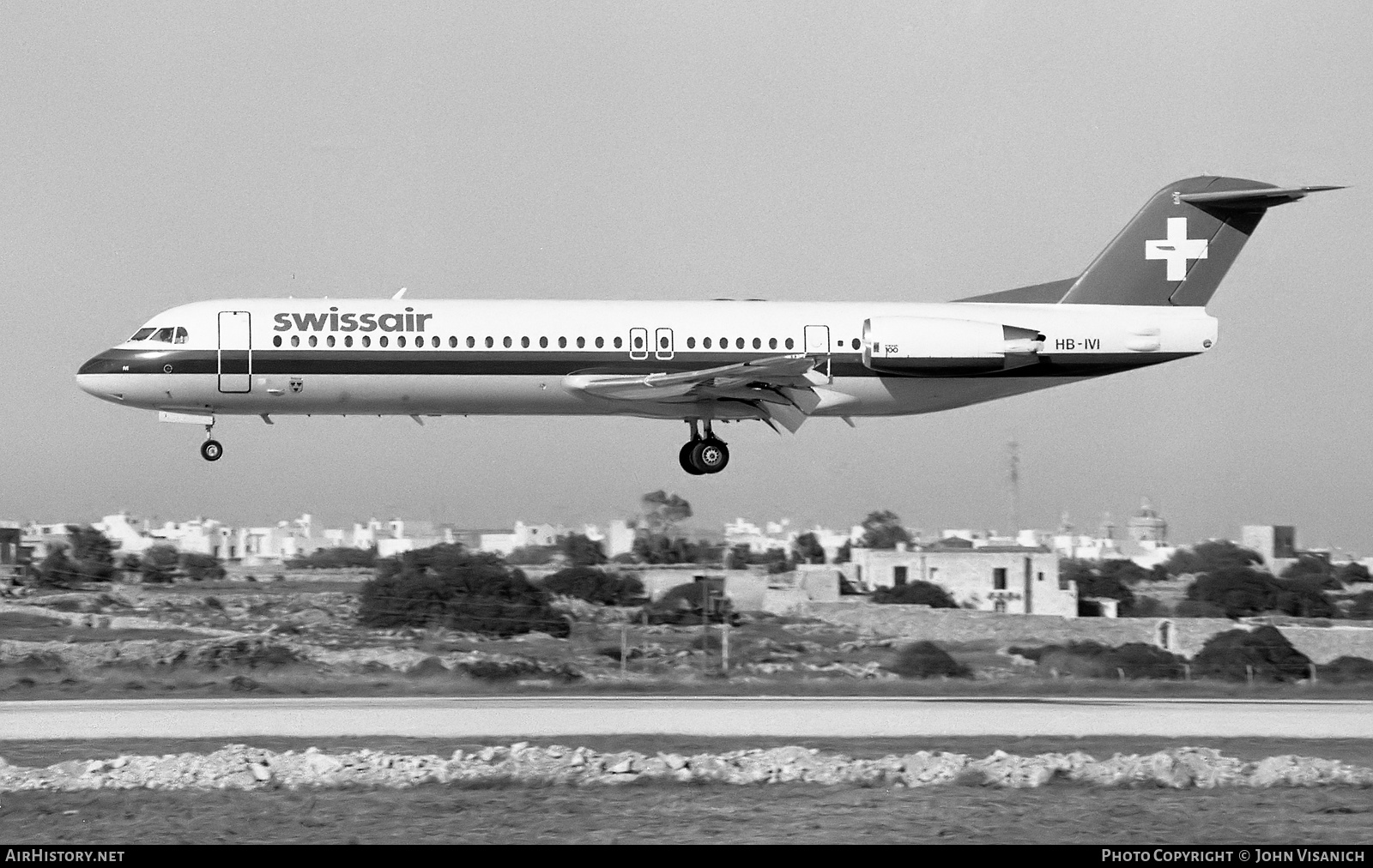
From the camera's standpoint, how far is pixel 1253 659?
135 ft

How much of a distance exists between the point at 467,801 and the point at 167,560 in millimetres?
29063

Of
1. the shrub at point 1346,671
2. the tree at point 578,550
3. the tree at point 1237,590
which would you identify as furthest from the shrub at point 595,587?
the tree at point 1237,590

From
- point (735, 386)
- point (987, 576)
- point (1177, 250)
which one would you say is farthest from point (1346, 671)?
point (987, 576)

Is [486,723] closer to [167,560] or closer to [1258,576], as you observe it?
[167,560]

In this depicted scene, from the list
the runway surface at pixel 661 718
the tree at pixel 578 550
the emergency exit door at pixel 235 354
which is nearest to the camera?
the runway surface at pixel 661 718

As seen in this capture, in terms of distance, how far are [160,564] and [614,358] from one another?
64.4 feet

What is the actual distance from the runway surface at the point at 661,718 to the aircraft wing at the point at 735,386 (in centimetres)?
639

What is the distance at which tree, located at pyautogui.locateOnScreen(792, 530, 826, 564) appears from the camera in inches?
3063

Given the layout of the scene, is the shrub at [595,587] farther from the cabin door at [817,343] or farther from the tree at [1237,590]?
the tree at [1237,590]

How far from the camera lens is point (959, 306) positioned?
122 feet

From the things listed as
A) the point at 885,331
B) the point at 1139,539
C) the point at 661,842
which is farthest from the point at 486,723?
the point at 1139,539

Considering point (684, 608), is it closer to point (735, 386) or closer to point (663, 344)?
point (735, 386)

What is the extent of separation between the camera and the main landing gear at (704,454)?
119 feet

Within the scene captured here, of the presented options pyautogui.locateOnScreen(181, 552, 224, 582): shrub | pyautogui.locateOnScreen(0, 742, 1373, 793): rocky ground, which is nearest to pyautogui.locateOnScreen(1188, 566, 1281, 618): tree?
pyautogui.locateOnScreen(0, 742, 1373, 793): rocky ground
